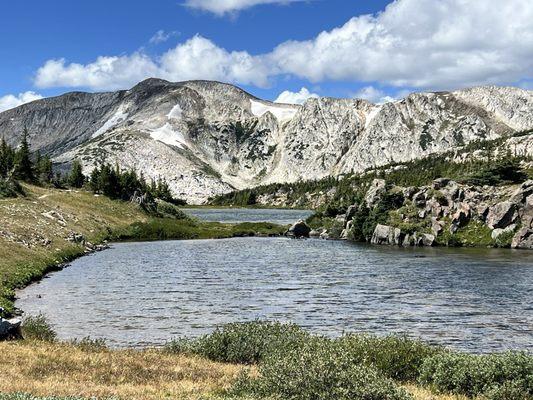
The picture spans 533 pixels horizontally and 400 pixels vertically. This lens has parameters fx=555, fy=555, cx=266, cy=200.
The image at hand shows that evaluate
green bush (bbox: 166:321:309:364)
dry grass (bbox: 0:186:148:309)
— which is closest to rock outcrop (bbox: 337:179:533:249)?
dry grass (bbox: 0:186:148:309)

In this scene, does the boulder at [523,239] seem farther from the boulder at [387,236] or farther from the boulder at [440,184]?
the boulder at [440,184]

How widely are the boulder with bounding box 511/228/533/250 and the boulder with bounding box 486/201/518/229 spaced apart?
3.98 metres

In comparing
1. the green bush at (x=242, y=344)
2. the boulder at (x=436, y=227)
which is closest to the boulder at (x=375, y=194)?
the boulder at (x=436, y=227)

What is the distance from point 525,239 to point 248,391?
8752cm

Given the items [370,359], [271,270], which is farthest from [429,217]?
[370,359]

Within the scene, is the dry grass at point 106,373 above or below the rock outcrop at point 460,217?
below

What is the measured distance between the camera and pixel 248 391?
67.6ft

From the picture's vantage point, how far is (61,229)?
89.6 m

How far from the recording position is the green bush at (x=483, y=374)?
2191cm

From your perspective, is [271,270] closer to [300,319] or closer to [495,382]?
[300,319]

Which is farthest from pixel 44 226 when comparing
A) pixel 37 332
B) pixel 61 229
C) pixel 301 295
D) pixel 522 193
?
pixel 522 193

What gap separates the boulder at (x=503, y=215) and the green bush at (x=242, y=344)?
80.3 m

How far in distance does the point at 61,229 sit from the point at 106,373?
234 ft

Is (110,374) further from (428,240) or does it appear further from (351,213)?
(351,213)
